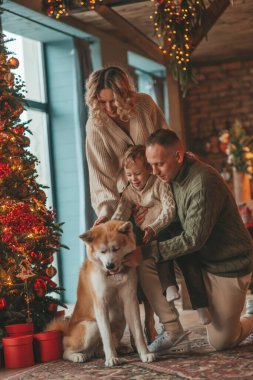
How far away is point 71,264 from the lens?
7.55 metres

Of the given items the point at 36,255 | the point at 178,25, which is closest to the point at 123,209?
the point at 36,255

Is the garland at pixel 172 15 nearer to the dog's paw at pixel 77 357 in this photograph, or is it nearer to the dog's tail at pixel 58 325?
the dog's tail at pixel 58 325

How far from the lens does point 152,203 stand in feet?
12.6

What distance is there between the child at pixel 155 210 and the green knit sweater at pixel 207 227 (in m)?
0.07

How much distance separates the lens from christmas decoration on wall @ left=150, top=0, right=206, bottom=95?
6.24m

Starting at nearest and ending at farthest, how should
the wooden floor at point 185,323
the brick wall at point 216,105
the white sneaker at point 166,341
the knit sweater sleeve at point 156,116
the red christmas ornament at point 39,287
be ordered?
the white sneaker at point 166,341 → the wooden floor at point 185,323 → the knit sweater sleeve at point 156,116 → the red christmas ornament at point 39,287 → the brick wall at point 216,105

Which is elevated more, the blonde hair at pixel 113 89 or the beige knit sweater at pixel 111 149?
the blonde hair at pixel 113 89

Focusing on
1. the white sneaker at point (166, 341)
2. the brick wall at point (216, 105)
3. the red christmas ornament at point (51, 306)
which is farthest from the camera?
the brick wall at point (216, 105)

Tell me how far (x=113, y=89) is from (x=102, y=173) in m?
0.51

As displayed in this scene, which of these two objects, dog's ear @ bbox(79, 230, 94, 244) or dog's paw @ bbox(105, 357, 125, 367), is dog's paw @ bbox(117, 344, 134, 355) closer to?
dog's paw @ bbox(105, 357, 125, 367)

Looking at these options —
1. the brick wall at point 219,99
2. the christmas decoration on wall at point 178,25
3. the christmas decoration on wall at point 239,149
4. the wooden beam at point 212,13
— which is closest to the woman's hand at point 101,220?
the christmas decoration on wall at point 178,25

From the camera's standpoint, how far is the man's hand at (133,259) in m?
3.48

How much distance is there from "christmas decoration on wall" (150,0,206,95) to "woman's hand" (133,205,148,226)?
8.81 feet

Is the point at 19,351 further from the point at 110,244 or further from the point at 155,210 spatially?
the point at 155,210
